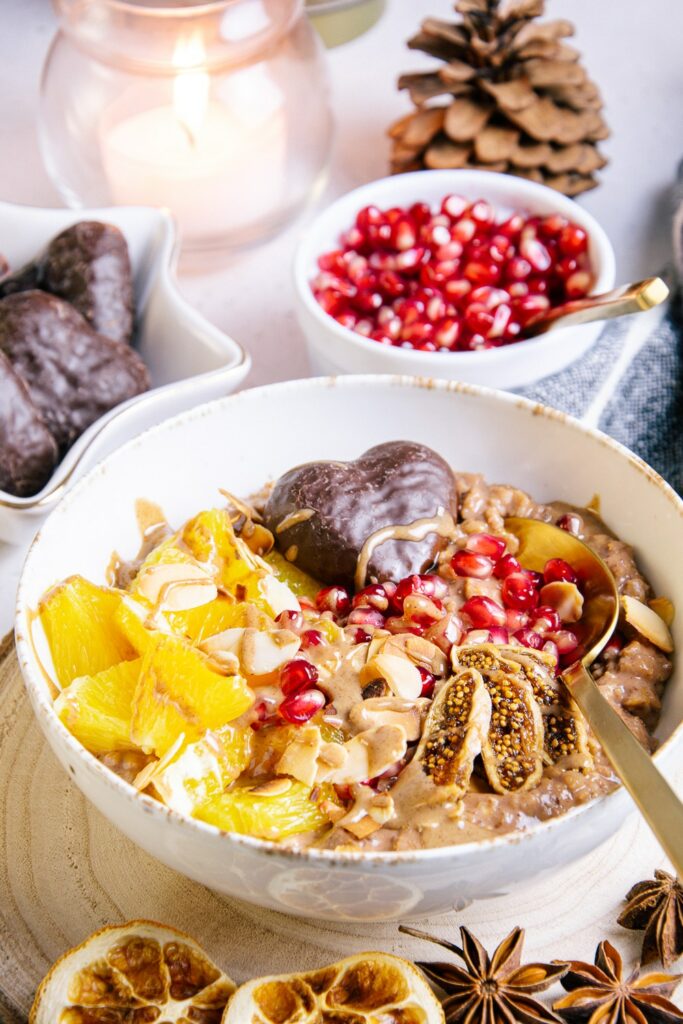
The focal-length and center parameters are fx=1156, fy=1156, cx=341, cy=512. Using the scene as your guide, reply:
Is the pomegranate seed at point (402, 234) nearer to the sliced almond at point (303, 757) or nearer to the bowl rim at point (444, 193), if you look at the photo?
the bowl rim at point (444, 193)

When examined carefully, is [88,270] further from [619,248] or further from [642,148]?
[642,148]

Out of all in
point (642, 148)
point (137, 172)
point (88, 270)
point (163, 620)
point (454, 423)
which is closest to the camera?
point (163, 620)

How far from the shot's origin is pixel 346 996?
174cm

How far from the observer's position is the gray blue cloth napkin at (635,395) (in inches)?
112

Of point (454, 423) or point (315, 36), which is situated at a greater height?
point (315, 36)

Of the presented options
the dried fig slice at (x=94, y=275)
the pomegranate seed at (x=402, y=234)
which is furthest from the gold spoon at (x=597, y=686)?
the dried fig slice at (x=94, y=275)

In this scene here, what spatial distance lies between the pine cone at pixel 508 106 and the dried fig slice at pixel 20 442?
1.48 metres

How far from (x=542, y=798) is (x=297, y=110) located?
237 centimetres

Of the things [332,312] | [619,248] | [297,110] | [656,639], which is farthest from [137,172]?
[656,639]

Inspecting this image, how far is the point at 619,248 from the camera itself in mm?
3459

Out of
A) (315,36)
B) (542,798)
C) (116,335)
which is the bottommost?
(116,335)

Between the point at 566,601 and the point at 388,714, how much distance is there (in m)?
0.43

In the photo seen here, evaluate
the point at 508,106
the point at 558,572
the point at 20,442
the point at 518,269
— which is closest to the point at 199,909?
the point at 558,572

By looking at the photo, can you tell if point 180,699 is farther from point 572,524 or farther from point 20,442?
point 20,442
